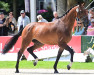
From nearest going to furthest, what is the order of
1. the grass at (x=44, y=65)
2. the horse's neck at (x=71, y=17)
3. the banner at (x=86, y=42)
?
the horse's neck at (x=71, y=17) < the grass at (x=44, y=65) < the banner at (x=86, y=42)

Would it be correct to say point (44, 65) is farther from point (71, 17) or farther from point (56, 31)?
point (71, 17)

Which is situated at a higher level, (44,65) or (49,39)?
(49,39)

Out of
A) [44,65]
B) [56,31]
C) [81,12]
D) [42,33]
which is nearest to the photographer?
[81,12]

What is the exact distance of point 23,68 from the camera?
44.5 ft

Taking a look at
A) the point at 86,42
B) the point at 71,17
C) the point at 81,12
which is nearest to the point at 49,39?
the point at 71,17

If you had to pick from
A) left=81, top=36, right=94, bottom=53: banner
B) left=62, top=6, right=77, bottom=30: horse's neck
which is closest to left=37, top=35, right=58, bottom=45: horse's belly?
left=62, top=6, right=77, bottom=30: horse's neck

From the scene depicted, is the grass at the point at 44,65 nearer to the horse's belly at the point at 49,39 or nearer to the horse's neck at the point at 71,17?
the horse's belly at the point at 49,39

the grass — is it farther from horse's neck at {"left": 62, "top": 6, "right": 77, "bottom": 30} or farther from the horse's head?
the horse's head

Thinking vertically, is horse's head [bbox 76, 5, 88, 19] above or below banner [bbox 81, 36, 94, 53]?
above

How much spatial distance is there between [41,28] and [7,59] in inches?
167
